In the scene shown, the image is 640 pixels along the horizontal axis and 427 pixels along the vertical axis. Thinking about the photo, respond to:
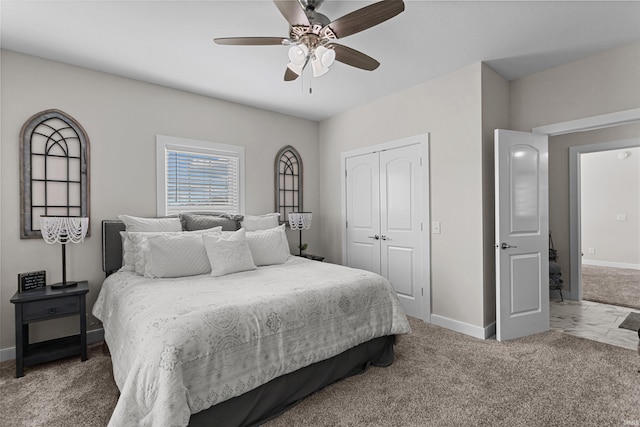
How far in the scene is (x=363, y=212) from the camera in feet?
14.1

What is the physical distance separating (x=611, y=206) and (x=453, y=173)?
5.43 meters

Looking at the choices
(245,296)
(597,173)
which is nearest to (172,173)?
(245,296)

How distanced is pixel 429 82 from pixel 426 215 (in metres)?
1.48

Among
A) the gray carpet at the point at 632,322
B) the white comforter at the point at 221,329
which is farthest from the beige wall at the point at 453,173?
the gray carpet at the point at 632,322

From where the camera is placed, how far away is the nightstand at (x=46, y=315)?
2359 mm

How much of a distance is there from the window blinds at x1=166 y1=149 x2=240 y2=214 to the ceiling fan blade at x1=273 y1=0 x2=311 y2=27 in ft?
7.81

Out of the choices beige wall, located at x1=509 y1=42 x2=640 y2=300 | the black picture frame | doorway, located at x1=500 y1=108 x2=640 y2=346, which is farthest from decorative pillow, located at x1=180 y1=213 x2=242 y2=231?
doorway, located at x1=500 y1=108 x2=640 y2=346

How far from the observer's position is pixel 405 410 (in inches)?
76.6

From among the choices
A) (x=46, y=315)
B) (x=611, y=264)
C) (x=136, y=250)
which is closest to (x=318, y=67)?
(x=136, y=250)

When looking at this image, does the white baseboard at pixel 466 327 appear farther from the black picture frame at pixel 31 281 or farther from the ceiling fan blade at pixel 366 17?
the black picture frame at pixel 31 281

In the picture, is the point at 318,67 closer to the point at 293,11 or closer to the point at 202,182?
the point at 293,11

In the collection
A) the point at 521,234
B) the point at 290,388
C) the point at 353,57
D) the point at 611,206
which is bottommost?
the point at 290,388

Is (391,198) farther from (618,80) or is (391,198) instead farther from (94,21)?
(94,21)

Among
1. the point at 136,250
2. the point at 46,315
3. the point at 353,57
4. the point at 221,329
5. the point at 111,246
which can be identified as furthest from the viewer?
the point at 111,246
